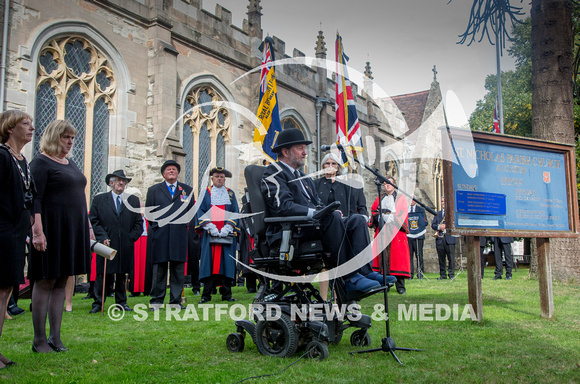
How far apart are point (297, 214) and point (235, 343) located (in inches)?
53.5

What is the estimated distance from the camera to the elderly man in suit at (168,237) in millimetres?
7797

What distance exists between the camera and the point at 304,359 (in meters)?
4.24

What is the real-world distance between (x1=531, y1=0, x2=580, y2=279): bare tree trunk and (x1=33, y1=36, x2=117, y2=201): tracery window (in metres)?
11.3

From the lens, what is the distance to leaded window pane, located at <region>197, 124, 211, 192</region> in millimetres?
17359

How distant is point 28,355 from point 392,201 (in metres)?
8.53

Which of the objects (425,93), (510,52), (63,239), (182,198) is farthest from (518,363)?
(425,93)

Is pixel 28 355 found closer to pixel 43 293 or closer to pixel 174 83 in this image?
pixel 43 293

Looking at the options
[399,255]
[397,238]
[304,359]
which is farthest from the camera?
[397,238]

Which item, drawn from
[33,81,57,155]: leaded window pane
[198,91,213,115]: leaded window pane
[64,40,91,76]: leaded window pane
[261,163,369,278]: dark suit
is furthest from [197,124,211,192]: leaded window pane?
[261,163,369,278]: dark suit

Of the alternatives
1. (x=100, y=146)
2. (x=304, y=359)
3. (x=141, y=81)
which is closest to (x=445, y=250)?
(x=141, y=81)

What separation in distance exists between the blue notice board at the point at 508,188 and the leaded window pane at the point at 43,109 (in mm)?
10764

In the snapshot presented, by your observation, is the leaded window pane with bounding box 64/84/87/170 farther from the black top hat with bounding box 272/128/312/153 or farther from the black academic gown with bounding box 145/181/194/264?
the black top hat with bounding box 272/128/312/153

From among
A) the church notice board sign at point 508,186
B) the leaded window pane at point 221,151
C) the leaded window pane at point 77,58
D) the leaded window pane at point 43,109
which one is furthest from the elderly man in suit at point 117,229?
the leaded window pane at point 221,151

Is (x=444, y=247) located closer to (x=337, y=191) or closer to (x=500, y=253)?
(x=500, y=253)
